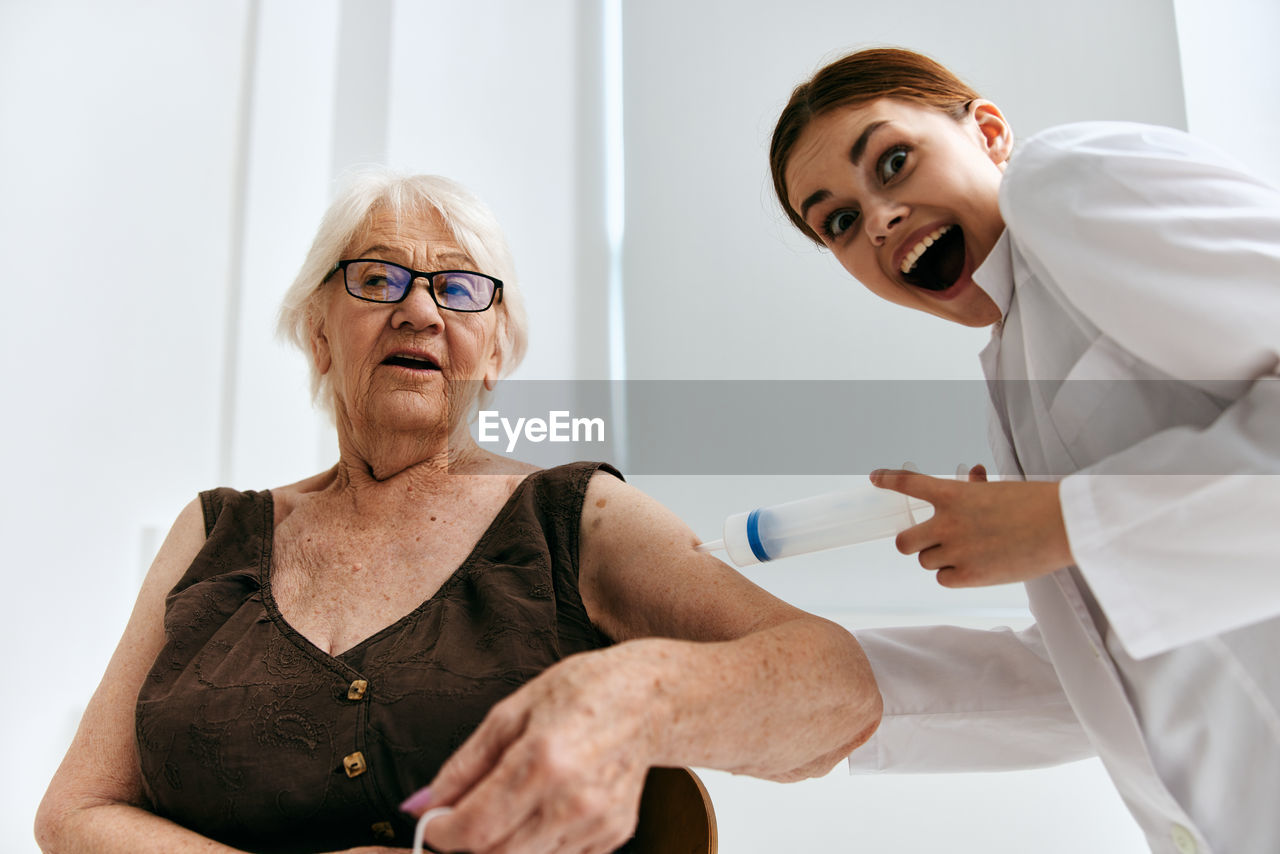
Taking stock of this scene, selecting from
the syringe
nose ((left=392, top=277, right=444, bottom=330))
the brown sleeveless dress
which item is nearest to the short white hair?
nose ((left=392, top=277, right=444, bottom=330))

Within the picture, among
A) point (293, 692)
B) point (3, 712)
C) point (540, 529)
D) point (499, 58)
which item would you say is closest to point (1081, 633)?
point (540, 529)

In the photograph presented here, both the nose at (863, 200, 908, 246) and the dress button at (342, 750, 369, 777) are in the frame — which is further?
the nose at (863, 200, 908, 246)

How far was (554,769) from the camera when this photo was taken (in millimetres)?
553

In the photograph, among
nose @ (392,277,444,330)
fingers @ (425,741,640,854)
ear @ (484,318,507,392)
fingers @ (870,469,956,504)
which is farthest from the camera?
ear @ (484,318,507,392)

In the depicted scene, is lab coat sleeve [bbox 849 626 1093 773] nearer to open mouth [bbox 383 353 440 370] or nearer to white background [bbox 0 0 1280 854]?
white background [bbox 0 0 1280 854]

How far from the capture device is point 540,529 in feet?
3.61

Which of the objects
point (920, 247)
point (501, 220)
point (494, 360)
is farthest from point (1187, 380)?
point (501, 220)

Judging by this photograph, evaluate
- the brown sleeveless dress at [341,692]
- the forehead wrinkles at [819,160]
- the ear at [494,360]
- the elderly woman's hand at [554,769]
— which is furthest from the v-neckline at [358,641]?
the forehead wrinkles at [819,160]

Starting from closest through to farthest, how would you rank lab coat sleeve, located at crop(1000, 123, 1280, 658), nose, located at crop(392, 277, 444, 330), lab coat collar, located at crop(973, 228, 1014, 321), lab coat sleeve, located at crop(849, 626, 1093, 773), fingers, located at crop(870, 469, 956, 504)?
lab coat sleeve, located at crop(1000, 123, 1280, 658), fingers, located at crop(870, 469, 956, 504), lab coat collar, located at crop(973, 228, 1014, 321), lab coat sleeve, located at crop(849, 626, 1093, 773), nose, located at crop(392, 277, 444, 330)

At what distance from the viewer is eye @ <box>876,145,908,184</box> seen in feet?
3.45

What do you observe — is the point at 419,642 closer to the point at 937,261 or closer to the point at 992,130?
the point at 937,261

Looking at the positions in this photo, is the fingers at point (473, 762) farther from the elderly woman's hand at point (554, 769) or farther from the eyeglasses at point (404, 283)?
the eyeglasses at point (404, 283)

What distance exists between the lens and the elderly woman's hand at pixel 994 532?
2.56 ft

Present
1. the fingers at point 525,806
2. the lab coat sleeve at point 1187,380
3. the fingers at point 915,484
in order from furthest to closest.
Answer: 1. the fingers at point 915,484
2. the lab coat sleeve at point 1187,380
3. the fingers at point 525,806
